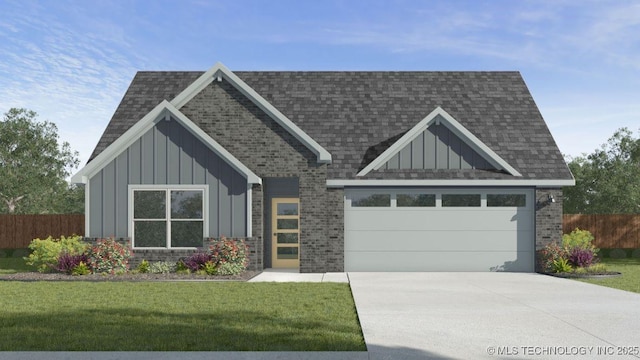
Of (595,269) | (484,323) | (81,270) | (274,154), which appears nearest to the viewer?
(484,323)

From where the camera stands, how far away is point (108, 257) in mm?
19516

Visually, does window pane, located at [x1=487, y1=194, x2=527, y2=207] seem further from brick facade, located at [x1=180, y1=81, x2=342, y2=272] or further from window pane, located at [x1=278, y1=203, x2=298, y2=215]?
window pane, located at [x1=278, y1=203, x2=298, y2=215]

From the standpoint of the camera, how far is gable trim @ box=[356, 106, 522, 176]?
21.5m

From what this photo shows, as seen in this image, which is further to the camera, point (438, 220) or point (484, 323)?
point (438, 220)

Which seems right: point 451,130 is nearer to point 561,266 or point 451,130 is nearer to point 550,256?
point 550,256

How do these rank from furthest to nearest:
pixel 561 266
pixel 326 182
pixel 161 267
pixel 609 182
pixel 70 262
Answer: pixel 609 182, pixel 326 182, pixel 561 266, pixel 161 267, pixel 70 262

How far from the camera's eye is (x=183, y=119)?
2006cm

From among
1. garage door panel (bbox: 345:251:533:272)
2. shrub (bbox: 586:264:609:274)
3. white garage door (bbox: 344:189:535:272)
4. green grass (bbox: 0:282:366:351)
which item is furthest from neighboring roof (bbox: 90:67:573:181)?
green grass (bbox: 0:282:366:351)

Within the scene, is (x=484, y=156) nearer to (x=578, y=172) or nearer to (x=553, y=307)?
(x=553, y=307)

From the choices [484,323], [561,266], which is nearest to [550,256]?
[561,266]

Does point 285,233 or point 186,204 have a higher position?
point 186,204

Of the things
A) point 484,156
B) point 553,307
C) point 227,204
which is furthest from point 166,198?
point 553,307

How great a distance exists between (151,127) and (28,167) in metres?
25.9

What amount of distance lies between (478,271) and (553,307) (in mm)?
8980
